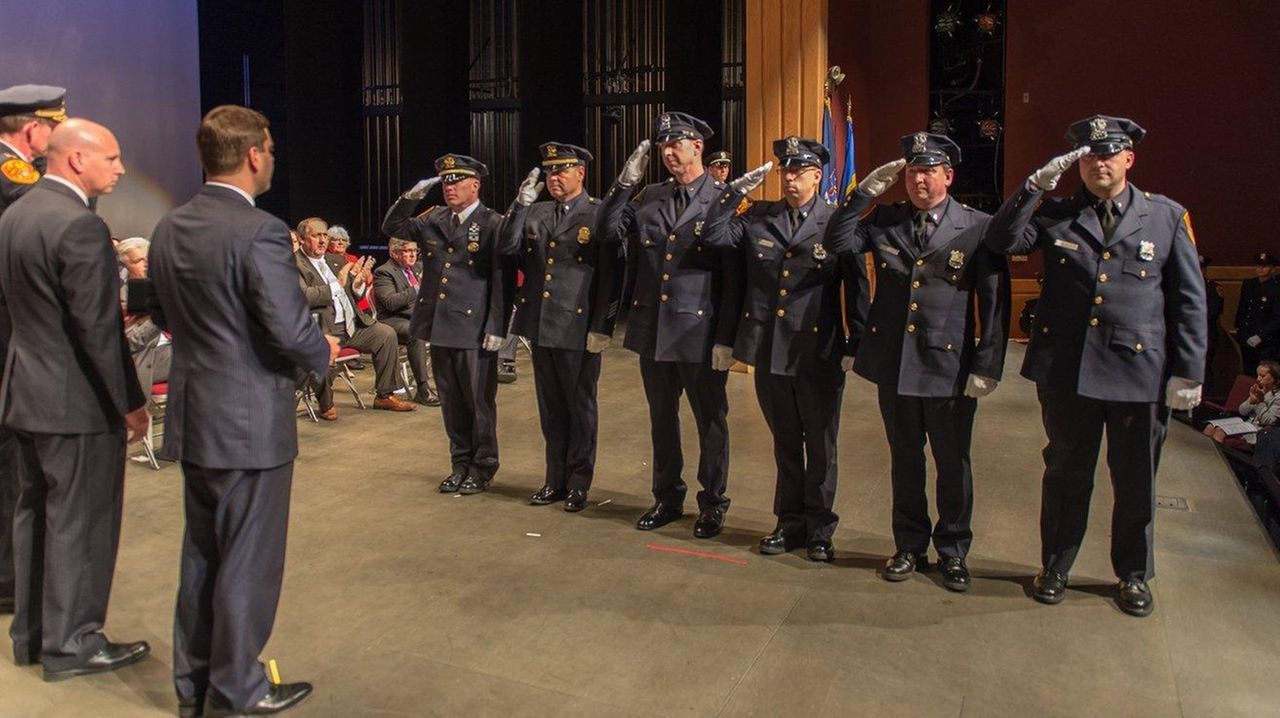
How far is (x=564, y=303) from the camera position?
14.5ft

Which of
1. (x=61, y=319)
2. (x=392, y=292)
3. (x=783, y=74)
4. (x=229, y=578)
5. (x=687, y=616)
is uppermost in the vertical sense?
(x=783, y=74)

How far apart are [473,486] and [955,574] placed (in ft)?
7.33

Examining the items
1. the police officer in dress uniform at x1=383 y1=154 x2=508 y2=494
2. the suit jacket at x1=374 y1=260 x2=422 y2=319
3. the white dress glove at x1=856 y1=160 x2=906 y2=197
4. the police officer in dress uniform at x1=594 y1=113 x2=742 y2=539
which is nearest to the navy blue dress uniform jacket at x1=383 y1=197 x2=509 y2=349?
the police officer in dress uniform at x1=383 y1=154 x2=508 y2=494

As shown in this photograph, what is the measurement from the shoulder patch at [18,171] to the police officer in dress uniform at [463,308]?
164 cm

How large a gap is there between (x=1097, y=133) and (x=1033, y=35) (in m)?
8.15

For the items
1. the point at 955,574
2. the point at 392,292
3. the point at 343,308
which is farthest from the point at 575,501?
the point at 392,292

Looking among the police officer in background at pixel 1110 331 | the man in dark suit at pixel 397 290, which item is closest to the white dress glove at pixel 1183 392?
the police officer in background at pixel 1110 331

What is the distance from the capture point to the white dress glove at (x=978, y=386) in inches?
135

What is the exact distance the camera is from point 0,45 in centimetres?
744

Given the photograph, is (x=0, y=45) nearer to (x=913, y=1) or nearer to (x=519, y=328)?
(x=519, y=328)

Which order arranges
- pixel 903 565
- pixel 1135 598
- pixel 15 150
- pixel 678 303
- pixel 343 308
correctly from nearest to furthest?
pixel 15 150, pixel 1135 598, pixel 903 565, pixel 678 303, pixel 343 308

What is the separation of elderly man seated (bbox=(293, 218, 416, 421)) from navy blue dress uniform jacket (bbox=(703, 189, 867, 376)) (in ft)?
11.3

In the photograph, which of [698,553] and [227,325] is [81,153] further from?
[698,553]

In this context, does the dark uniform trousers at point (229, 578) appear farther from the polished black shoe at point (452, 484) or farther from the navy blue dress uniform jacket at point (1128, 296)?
the navy blue dress uniform jacket at point (1128, 296)
